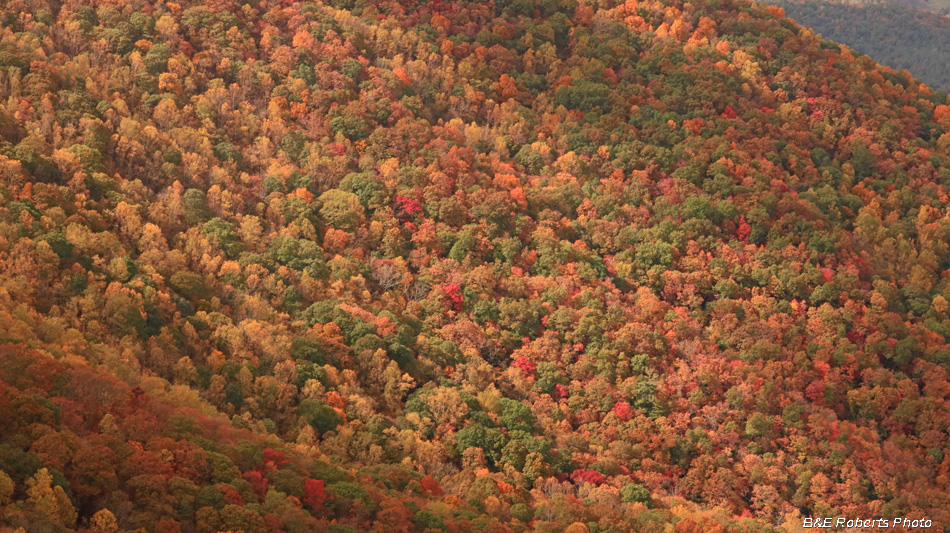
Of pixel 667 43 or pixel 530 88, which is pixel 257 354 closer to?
pixel 530 88

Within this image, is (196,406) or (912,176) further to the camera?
(912,176)

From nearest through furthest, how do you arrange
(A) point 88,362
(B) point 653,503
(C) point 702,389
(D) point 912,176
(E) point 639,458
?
(A) point 88,362
(B) point 653,503
(E) point 639,458
(C) point 702,389
(D) point 912,176

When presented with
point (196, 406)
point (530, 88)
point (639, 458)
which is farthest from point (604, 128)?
point (196, 406)

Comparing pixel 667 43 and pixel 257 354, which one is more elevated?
pixel 667 43

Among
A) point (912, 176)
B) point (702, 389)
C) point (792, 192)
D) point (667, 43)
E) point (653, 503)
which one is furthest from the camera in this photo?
point (667, 43)

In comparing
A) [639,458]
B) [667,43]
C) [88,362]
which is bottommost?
[639,458]

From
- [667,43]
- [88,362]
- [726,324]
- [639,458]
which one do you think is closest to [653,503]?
[639,458]
